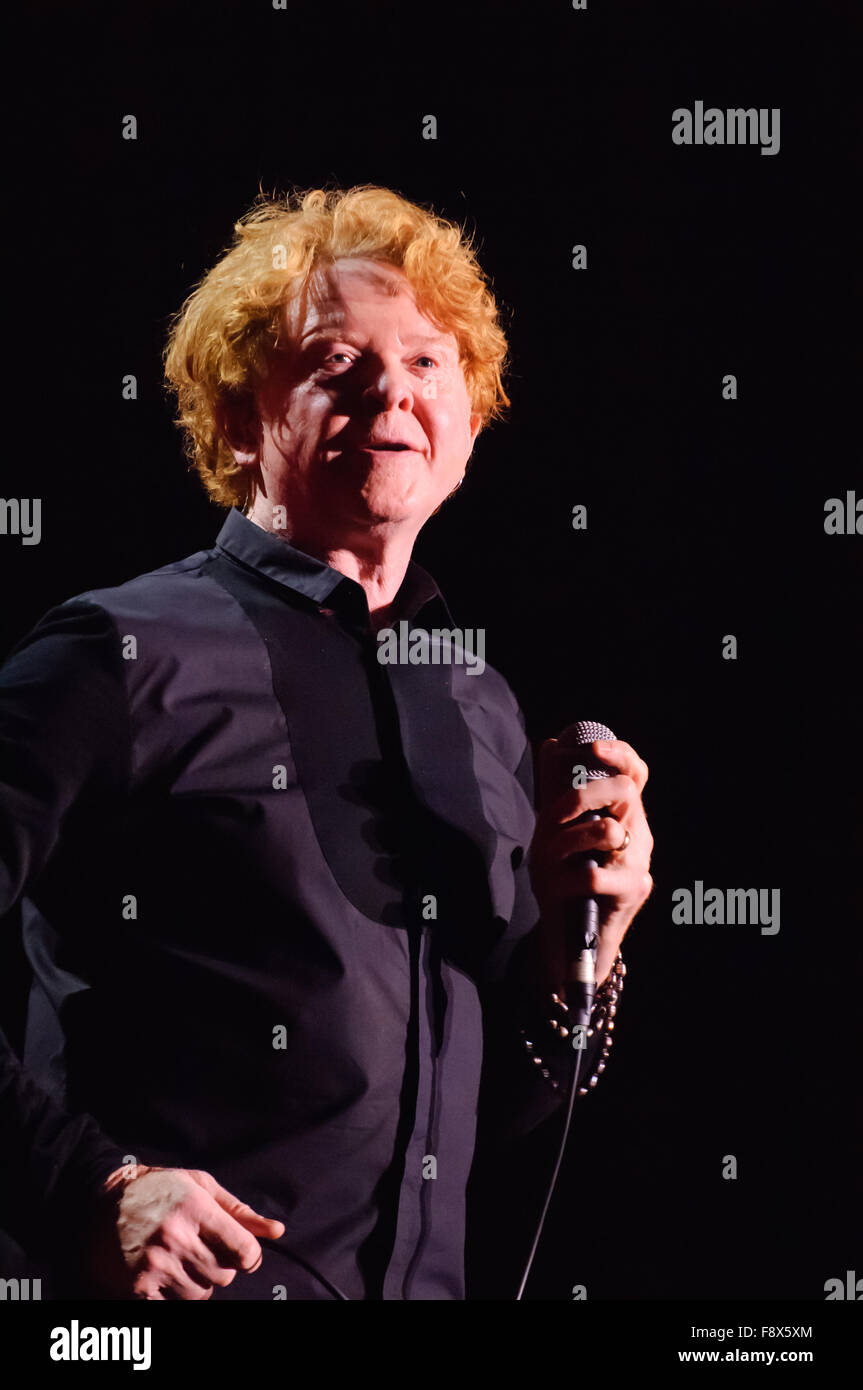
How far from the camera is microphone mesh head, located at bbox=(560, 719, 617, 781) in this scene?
147 centimetres

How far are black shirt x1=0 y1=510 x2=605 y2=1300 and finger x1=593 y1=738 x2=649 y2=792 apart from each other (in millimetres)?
212

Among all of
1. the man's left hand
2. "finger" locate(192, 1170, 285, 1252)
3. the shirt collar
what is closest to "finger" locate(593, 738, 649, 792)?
the man's left hand

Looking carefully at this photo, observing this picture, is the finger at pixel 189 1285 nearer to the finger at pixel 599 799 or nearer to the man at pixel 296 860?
the man at pixel 296 860

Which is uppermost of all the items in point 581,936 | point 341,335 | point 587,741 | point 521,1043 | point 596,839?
point 341,335

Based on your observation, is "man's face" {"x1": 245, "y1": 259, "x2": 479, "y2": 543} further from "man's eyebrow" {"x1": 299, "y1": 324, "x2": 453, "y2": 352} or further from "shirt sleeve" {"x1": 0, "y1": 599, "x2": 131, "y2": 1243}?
"shirt sleeve" {"x1": 0, "y1": 599, "x2": 131, "y2": 1243}

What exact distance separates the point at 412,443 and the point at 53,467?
1.90 ft

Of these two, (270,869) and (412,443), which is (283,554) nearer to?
(412,443)

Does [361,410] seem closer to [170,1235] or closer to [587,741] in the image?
[587,741]

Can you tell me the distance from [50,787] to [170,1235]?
463 mm

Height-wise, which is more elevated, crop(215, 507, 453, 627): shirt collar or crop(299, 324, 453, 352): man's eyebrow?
crop(299, 324, 453, 352): man's eyebrow

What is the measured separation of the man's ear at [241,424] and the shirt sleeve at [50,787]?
1.21 ft

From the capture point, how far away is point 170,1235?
4.06 ft

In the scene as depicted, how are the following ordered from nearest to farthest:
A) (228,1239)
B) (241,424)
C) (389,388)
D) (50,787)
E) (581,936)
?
(228,1239)
(50,787)
(581,936)
(389,388)
(241,424)

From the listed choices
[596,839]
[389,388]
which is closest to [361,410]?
[389,388]
